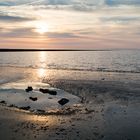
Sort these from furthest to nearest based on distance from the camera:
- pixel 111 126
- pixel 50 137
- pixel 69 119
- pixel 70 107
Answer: pixel 70 107 < pixel 69 119 < pixel 111 126 < pixel 50 137

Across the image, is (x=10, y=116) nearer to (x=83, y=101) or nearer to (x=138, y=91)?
(x=83, y=101)

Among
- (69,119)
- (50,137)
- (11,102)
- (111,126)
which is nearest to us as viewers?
(50,137)

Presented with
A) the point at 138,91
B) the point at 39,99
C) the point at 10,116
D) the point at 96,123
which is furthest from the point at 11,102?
the point at 138,91

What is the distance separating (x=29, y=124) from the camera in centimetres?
1839

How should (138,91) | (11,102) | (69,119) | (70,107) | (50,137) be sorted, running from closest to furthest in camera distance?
1. (50,137)
2. (69,119)
3. (70,107)
4. (11,102)
5. (138,91)

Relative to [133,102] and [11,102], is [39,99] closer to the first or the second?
[11,102]

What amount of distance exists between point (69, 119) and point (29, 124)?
9.29 feet

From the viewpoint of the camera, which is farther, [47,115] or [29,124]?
[47,115]

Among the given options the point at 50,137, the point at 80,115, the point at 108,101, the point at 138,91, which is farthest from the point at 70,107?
the point at 138,91

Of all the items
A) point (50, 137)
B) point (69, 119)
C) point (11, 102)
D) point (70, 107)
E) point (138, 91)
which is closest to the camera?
point (50, 137)

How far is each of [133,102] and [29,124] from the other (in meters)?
11.4

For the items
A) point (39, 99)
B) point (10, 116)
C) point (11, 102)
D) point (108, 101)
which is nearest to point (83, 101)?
point (108, 101)

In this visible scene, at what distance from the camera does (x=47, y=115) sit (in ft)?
68.2

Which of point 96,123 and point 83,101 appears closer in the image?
point 96,123
